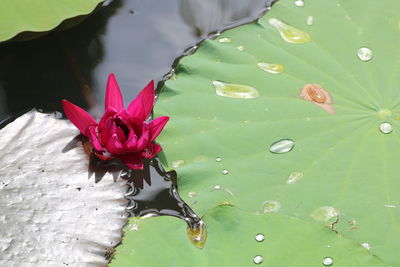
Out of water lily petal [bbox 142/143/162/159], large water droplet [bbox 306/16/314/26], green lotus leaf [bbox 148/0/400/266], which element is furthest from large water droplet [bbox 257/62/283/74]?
water lily petal [bbox 142/143/162/159]

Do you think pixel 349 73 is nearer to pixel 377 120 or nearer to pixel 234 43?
pixel 377 120

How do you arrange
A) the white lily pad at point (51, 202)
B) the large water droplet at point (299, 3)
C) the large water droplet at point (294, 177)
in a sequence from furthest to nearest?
the large water droplet at point (299, 3), the large water droplet at point (294, 177), the white lily pad at point (51, 202)

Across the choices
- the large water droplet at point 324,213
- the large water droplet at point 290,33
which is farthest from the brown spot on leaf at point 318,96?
the large water droplet at point 324,213

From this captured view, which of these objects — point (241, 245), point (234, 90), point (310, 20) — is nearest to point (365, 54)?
point (310, 20)

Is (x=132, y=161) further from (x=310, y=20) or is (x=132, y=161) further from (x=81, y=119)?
(x=310, y=20)

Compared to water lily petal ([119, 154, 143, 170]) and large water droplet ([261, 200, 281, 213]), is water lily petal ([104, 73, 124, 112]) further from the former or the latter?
large water droplet ([261, 200, 281, 213])

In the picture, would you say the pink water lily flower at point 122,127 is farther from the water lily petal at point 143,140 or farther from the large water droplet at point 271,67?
the large water droplet at point 271,67
